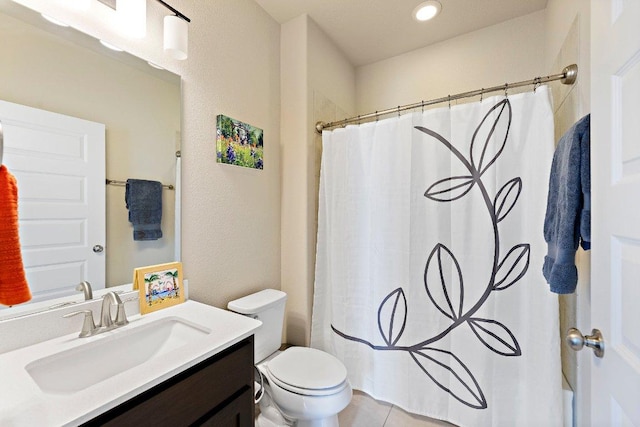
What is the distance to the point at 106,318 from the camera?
104 cm

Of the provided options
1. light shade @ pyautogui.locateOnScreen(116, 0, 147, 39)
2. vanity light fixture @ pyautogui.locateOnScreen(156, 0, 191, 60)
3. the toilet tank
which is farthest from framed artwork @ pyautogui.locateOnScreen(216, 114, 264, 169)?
the toilet tank

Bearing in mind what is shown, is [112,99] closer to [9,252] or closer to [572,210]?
[9,252]

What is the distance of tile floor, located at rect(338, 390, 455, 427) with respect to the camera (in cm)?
153

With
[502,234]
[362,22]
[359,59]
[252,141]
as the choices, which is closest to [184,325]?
[252,141]

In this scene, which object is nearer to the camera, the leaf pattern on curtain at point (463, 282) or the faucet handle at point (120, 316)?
the faucet handle at point (120, 316)

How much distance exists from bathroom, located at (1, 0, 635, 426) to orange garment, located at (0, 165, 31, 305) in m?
0.76

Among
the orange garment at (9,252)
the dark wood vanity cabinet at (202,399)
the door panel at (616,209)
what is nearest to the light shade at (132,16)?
the orange garment at (9,252)

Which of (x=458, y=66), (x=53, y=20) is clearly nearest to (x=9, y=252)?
(x=53, y=20)

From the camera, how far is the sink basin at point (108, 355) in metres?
0.84

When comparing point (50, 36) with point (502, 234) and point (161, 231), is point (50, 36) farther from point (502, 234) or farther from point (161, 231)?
point (502, 234)

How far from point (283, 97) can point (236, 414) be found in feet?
6.03

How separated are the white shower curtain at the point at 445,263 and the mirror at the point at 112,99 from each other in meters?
0.98

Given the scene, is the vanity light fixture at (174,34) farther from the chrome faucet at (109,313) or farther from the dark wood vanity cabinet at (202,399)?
the dark wood vanity cabinet at (202,399)

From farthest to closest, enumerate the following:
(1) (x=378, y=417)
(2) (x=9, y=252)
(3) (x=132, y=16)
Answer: (1) (x=378, y=417), (3) (x=132, y=16), (2) (x=9, y=252)
